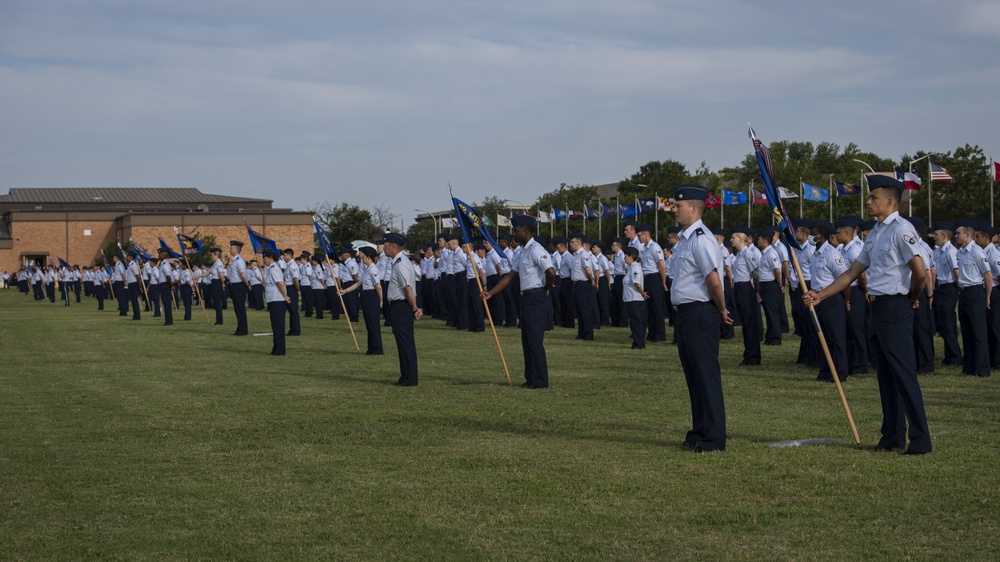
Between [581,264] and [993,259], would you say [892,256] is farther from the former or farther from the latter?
[581,264]

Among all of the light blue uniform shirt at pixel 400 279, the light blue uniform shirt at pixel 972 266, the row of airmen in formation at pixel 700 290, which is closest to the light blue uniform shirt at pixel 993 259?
the row of airmen in formation at pixel 700 290

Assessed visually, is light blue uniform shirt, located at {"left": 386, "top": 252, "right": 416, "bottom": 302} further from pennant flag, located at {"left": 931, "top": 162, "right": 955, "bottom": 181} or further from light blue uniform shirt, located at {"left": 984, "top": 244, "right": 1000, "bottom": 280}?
pennant flag, located at {"left": 931, "top": 162, "right": 955, "bottom": 181}

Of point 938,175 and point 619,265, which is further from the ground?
point 938,175

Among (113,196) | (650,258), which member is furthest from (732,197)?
(113,196)

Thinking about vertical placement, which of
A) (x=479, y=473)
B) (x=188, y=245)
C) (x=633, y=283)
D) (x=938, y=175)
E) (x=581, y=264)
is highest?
(x=938, y=175)

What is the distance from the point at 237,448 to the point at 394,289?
19.3 ft

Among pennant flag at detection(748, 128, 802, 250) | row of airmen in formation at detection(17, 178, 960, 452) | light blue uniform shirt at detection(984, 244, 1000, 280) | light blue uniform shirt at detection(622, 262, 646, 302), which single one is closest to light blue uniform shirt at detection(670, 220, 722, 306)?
row of airmen in formation at detection(17, 178, 960, 452)

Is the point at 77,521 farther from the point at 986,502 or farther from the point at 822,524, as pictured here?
the point at 986,502

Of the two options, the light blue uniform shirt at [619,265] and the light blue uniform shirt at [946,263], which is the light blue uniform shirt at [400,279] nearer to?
the light blue uniform shirt at [946,263]

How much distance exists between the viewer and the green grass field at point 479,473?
635cm

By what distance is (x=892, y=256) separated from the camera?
8.94 m

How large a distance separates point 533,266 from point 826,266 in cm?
404

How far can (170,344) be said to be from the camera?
23.7m

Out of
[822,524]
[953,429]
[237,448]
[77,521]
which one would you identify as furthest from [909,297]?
[77,521]
